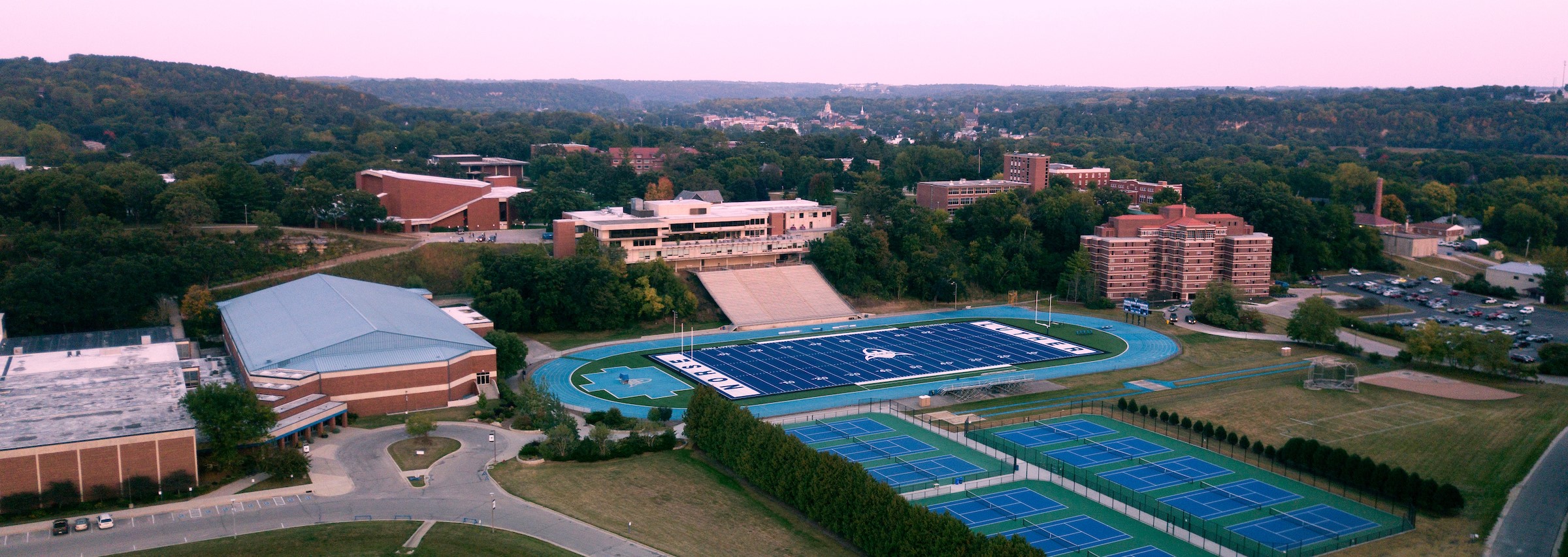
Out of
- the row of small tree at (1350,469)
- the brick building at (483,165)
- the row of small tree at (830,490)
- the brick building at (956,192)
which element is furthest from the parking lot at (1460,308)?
the brick building at (483,165)

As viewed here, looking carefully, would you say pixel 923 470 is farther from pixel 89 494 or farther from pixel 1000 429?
pixel 89 494

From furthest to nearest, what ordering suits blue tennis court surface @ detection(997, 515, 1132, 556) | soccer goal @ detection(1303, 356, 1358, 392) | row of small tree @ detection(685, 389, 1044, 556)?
soccer goal @ detection(1303, 356, 1358, 392)
blue tennis court surface @ detection(997, 515, 1132, 556)
row of small tree @ detection(685, 389, 1044, 556)

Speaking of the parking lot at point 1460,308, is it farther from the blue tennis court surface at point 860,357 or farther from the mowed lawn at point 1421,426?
the blue tennis court surface at point 860,357

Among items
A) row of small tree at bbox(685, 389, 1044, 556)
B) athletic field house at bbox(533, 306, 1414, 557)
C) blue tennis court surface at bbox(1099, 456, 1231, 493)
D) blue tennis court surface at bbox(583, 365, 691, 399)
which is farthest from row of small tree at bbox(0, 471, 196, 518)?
blue tennis court surface at bbox(1099, 456, 1231, 493)

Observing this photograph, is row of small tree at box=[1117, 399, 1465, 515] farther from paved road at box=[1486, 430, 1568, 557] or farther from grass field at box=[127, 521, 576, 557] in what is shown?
grass field at box=[127, 521, 576, 557]

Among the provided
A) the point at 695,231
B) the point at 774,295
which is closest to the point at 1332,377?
the point at 774,295

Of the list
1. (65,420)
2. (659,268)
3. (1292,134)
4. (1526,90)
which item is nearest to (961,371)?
(659,268)

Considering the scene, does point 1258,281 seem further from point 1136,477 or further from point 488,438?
point 488,438
